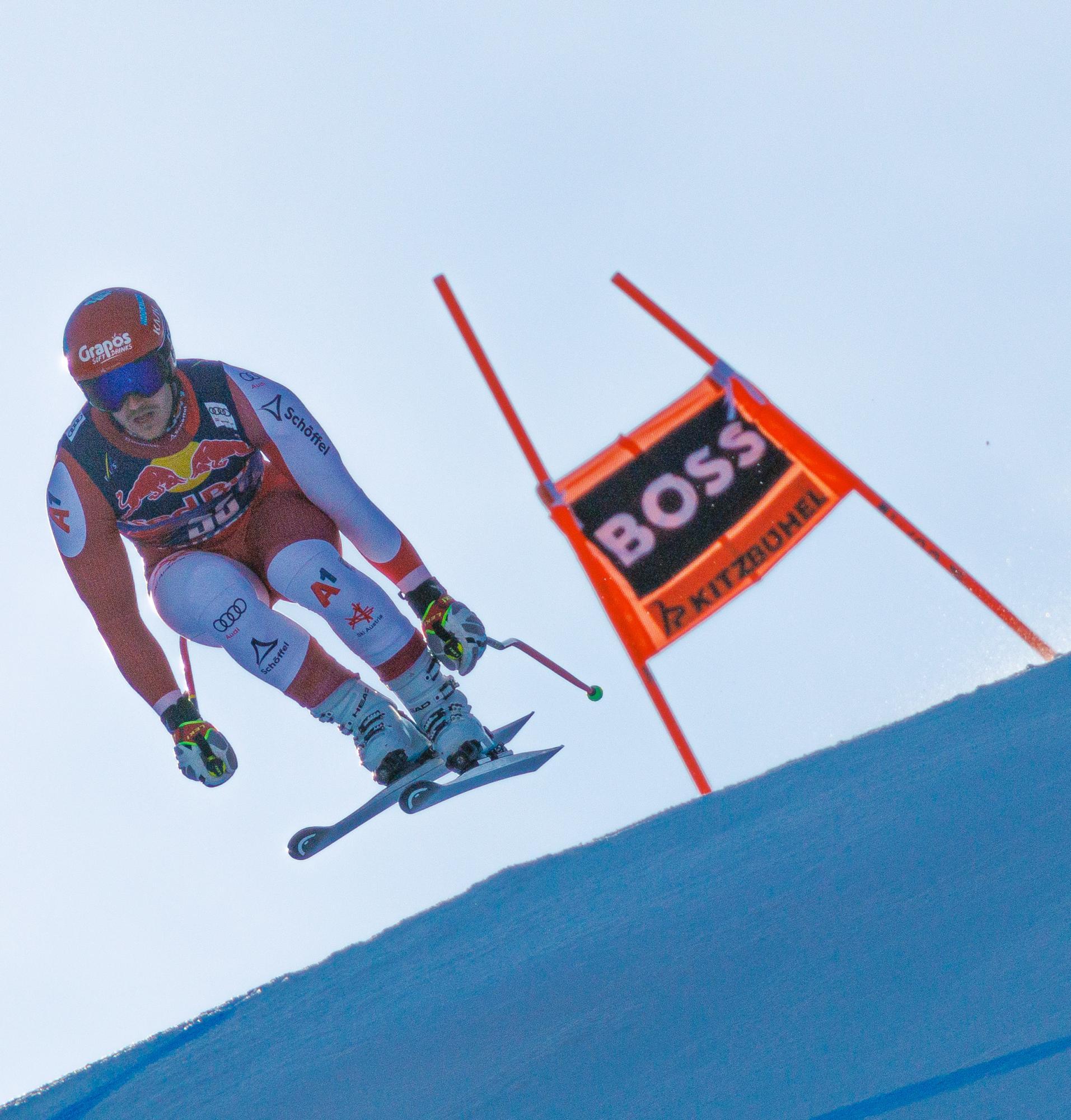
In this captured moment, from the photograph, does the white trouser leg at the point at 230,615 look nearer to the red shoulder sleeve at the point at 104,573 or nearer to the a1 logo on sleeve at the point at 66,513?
the red shoulder sleeve at the point at 104,573

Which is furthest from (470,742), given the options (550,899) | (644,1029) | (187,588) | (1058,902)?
(1058,902)

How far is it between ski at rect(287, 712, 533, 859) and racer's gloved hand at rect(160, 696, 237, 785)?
284 millimetres

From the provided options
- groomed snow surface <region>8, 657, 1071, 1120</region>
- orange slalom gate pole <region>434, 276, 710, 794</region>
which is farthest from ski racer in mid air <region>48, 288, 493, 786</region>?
orange slalom gate pole <region>434, 276, 710, 794</region>

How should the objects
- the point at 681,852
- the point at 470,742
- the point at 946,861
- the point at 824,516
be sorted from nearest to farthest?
1. the point at 946,861
2. the point at 681,852
3. the point at 470,742
4. the point at 824,516

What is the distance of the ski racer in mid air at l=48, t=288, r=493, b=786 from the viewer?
12.0 feet

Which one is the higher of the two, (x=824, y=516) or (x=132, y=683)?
(x=132, y=683)

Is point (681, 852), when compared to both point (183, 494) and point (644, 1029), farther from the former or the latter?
point (183, 494)

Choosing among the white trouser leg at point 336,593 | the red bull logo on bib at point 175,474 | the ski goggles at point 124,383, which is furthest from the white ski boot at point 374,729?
the ski goggles at point 124,383

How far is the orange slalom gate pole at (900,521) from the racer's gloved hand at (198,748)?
2.47m

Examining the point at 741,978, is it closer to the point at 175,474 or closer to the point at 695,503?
the point at 175,474

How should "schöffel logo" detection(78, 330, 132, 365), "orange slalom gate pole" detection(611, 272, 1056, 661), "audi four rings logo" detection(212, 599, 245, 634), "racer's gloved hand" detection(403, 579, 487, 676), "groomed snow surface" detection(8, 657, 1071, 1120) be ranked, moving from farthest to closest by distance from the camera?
"orange slalom gate pole" detection(611, 272, 1056, 661)
"racer's gloved hand" detection(403, 579, 487, 676)
"audi four rings logo" detection(212, 599, 245, 634)
"schöffel logo" detection(78, 330, 132, 365)
"groomed snow surface" detection(8, 657, 1071, 1120)

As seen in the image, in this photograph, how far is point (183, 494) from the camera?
3.70 meters

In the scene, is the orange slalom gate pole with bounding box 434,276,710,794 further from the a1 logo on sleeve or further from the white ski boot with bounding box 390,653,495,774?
the a1 logo on sleeve

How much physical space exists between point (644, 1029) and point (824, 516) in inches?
117
